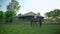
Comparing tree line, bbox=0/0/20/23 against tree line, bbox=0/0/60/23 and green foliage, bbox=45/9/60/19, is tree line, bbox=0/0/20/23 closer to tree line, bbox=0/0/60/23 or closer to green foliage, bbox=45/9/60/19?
tree line, bbox=0/0/60/23

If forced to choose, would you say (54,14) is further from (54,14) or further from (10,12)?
(10,12)

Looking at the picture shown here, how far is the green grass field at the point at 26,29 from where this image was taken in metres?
2.30

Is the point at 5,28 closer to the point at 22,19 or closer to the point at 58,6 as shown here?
the point at 22,19

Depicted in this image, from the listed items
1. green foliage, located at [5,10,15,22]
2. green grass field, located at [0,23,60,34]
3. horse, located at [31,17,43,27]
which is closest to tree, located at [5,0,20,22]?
green foliage, located at [5,10,15,22]

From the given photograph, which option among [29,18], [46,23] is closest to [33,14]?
[29,18]

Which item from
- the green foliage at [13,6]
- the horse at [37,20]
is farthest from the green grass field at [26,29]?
the green foliage at [13,6]

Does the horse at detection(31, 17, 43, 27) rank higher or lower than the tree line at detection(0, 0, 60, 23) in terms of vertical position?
lower

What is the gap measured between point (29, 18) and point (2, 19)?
44cm

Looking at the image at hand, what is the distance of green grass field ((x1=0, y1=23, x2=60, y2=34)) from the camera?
2.30 metres

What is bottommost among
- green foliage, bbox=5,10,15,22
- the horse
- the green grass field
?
the green grass field

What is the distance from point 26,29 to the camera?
2.34 meters

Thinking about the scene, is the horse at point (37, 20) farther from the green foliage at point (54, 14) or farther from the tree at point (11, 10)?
the tree at point (11, 10)

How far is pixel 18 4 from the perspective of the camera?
238 cm

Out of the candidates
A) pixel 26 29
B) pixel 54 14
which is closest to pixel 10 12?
pixel 26 29
